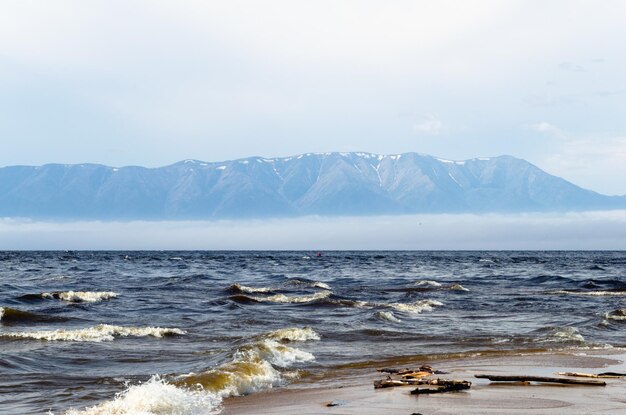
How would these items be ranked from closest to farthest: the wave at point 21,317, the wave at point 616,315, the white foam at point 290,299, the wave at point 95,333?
the wave at point 95,333, the wave at point 21,317, the wave at point 616,315, the white foam at point 290,299

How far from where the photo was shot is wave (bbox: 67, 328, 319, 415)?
10.9m

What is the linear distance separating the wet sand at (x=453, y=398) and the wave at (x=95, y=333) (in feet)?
27.9

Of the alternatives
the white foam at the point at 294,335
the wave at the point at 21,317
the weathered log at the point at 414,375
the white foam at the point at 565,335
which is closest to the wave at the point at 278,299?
the wave at the point at 21,317

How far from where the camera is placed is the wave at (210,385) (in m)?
10.9

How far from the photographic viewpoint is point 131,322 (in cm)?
2555

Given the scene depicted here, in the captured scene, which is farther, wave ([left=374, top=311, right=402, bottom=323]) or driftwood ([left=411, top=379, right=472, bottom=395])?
wave ([left=374, top=311, right=402, bottom=323])

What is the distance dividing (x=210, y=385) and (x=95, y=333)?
30.0 ft

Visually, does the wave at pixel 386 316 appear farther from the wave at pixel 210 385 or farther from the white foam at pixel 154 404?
the white foam at pixel 154 404

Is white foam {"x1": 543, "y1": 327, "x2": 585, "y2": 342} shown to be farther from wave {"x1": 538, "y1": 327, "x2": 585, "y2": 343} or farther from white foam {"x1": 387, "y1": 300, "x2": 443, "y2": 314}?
white foam {"x1": 387, "y1": 300, "x2": 443, "y2": 314}

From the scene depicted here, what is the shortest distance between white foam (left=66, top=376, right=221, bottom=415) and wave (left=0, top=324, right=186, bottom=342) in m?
9.20

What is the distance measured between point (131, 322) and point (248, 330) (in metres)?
4.28

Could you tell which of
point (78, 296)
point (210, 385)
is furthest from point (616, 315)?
point (78, 296)

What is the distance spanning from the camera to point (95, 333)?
838 inches

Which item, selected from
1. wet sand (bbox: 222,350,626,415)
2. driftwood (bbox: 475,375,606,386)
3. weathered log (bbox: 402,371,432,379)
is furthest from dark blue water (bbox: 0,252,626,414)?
driftwood (bbox: 475,375,606,386)
